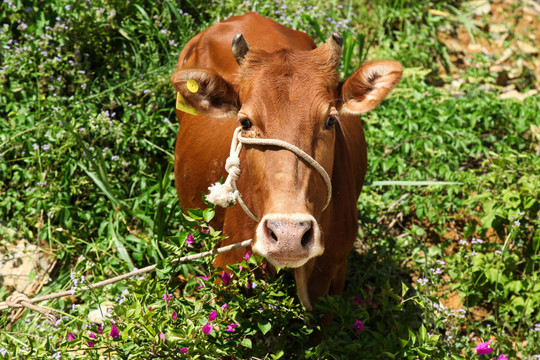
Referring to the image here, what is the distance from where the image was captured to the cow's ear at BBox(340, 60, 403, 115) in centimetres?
296

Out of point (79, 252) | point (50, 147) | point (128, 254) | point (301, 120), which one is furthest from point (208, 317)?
point (50, 147)

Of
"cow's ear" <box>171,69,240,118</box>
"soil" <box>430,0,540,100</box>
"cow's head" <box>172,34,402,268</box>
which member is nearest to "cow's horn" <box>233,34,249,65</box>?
"cow's head" <box>172,34,402,268</box>

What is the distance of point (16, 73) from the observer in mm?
5105

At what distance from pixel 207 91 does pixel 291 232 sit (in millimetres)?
958

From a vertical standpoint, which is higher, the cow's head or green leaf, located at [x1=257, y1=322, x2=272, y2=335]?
the cow's head

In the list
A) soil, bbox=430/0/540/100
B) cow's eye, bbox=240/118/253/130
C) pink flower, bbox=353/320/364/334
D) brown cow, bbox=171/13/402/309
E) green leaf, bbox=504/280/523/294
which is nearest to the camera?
brown cow, bbox=171/13/402/309

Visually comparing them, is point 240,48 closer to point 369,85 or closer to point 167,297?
point 369,85

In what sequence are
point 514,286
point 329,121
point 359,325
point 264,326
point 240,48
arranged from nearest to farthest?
point 264,326
point 329,121
point 240,48
point 359,325
point 514,286

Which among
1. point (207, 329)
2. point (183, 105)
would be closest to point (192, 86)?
point (183, 105)

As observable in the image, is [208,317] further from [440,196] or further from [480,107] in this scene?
[480,107]

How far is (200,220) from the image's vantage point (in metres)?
2.65

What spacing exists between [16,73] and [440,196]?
3821 mm

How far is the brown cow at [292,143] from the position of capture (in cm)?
249

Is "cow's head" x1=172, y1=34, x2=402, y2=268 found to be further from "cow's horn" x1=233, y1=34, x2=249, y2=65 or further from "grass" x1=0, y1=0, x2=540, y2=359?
"grass" x1=0, y1=0, x2=540, y2=359
